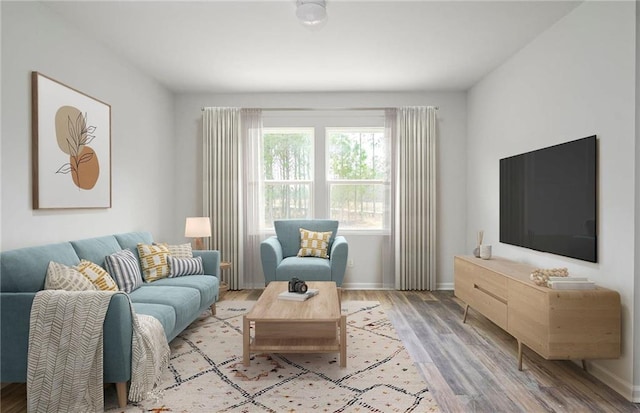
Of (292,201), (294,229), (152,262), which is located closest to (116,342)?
(152,262)

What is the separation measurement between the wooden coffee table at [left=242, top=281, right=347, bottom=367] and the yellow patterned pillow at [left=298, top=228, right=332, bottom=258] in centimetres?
178

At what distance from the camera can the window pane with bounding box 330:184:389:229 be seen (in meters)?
5.77

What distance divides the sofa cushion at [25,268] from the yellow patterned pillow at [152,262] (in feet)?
3.49

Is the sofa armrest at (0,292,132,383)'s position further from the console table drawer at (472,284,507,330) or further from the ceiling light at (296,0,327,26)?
the console table drawer at (472,284,507,330)

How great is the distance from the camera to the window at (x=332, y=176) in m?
5.73

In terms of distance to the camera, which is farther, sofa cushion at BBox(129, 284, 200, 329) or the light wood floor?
sofa cushion at BBox(129, 284, 200, 329)

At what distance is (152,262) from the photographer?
3.85m

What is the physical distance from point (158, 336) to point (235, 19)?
2.46 meters

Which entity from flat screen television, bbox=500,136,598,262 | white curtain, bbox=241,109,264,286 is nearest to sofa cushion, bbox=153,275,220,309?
white curtain, bbox=241,109,264,286

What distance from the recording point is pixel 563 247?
3.20m

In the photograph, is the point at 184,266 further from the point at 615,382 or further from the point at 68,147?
the point at 615,382

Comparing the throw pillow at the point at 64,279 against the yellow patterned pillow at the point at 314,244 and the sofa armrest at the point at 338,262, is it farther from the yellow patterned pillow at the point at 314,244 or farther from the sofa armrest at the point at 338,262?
the yellow patterned pillow at the point at 314,244

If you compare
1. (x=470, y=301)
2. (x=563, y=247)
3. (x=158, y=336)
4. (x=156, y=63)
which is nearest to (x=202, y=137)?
(x=156, y=63)

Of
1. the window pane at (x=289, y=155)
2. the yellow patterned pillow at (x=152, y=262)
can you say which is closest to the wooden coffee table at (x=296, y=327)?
the yellow patterned pillow at (x=152, y=262)
